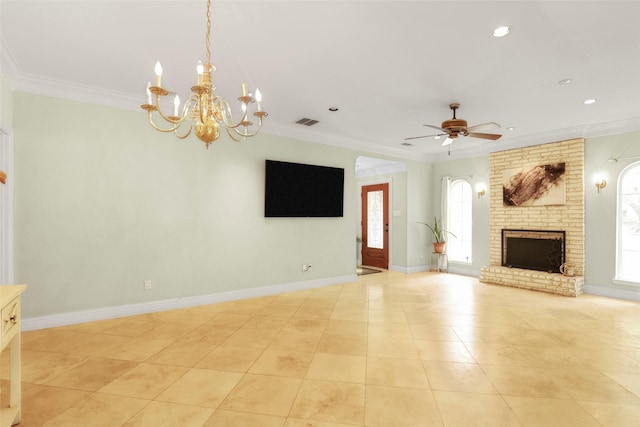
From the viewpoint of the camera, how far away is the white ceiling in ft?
7.88

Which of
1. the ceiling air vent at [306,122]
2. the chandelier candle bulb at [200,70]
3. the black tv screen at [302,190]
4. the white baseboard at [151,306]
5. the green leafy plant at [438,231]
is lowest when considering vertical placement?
the white baseboard at [151,306]

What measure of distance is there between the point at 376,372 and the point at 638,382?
2.08 meters

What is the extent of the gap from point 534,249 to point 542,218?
61cm

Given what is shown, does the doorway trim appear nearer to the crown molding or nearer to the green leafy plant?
the green leafy plant

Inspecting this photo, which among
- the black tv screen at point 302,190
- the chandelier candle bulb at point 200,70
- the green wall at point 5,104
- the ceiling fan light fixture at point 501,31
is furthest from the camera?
the black tv screen at point 302,190

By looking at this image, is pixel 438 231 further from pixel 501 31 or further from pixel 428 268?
pixel 501 31

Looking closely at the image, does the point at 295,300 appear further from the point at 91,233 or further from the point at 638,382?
the point at 638,382

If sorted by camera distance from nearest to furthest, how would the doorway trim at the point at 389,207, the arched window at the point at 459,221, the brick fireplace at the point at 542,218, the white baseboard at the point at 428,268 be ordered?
the brick fireplace at the point at 542,218 < the white baseboard at the point at 428,268 < the arched window at the point at 459,221 < the doorway trim at the point at 389,207

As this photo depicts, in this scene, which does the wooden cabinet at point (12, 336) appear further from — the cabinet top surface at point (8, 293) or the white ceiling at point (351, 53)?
the white ceiling at point (351, 53)

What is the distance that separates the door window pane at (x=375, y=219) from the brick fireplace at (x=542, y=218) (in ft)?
8.26

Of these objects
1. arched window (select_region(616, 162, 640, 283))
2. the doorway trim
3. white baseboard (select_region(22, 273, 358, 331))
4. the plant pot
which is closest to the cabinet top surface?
white baseboard (select_region(22, 273, 358, 331))

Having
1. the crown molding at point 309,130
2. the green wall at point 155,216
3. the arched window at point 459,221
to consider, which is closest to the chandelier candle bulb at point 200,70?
the crown molding at point 309,130

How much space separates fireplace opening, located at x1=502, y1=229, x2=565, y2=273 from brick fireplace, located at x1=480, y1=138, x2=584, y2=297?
0.08 metres

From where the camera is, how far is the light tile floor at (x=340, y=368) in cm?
215
